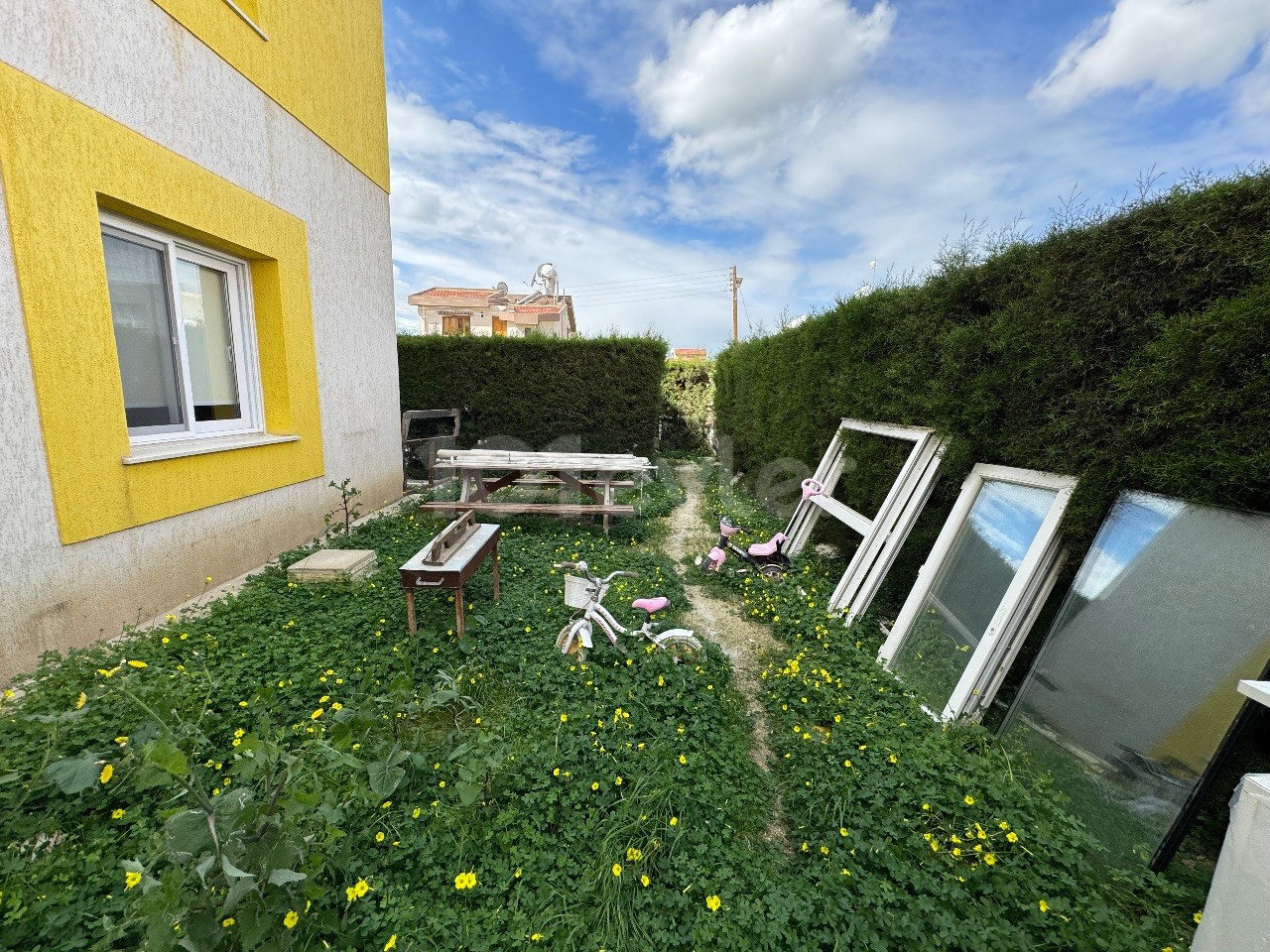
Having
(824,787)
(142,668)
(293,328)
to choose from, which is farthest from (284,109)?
(824,787)

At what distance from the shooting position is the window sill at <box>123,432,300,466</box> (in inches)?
133

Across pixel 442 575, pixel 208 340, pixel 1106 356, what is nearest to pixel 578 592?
pixel 442 575

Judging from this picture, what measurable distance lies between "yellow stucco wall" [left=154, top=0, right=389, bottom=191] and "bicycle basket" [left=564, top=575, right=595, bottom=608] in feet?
16.2

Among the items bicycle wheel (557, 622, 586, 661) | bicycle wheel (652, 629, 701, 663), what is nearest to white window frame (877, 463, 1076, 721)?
bicycle wheel (652, 629, 701, 663)

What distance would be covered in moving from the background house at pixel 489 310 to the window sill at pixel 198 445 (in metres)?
20.0

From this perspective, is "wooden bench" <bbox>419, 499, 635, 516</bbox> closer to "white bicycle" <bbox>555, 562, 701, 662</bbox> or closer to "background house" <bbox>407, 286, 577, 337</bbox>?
"white bicycle" <bbox>555, 562, 701, 662</bbox>

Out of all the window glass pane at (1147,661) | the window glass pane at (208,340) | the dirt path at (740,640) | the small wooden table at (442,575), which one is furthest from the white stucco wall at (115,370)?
the window glass pane at (1147,661)

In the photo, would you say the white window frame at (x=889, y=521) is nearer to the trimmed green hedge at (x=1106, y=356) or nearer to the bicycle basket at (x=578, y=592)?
the trimmed green hedge at (x=1106, y=356)

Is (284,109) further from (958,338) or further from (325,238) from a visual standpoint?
(958,338)

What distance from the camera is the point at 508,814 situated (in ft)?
6.53

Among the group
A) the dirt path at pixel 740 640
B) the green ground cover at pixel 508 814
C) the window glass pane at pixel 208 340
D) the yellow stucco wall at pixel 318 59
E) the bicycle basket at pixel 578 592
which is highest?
the yellow stucco wall at pixel 318 59

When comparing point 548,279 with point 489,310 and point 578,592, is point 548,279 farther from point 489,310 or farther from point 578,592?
point 578,592

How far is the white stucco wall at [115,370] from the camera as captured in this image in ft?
8.80

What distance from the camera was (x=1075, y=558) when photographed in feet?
8.10
